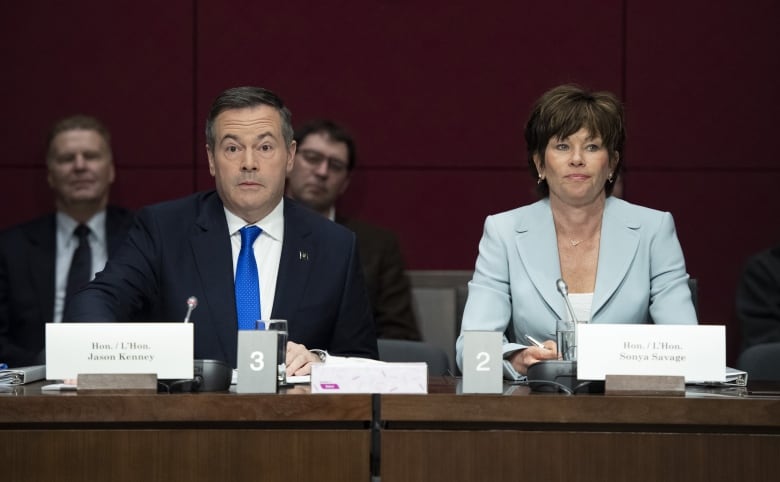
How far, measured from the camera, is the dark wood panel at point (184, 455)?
75.2 inches

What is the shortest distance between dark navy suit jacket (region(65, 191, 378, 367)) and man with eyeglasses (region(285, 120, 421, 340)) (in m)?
1.24

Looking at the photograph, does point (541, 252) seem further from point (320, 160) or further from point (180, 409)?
point (320, 160)

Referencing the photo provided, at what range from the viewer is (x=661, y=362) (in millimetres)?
2021

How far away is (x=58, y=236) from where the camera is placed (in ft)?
13.9

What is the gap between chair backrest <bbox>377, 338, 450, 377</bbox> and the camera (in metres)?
Result: 2.97

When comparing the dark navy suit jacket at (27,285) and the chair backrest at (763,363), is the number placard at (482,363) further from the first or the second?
the dark navy suit jacket at (27,285)

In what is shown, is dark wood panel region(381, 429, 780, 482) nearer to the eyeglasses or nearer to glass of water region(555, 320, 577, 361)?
glass of water region(555, 320, 577, 361)

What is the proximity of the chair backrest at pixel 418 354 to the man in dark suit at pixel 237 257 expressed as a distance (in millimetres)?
90

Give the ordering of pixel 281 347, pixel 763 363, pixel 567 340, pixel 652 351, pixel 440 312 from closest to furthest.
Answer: pixel 652 351 → pixel 281 347 → pixel 567 340 → pixel 763 363 → pixel 440 312

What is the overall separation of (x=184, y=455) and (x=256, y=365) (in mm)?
209

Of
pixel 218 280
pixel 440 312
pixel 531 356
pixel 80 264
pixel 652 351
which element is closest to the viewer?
pixel 652 351

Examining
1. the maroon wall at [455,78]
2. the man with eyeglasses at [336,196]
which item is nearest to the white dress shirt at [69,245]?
the maroon wall at [455,78]

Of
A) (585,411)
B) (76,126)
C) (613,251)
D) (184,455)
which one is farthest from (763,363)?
(76,126)

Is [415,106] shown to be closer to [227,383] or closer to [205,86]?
[205,86]
